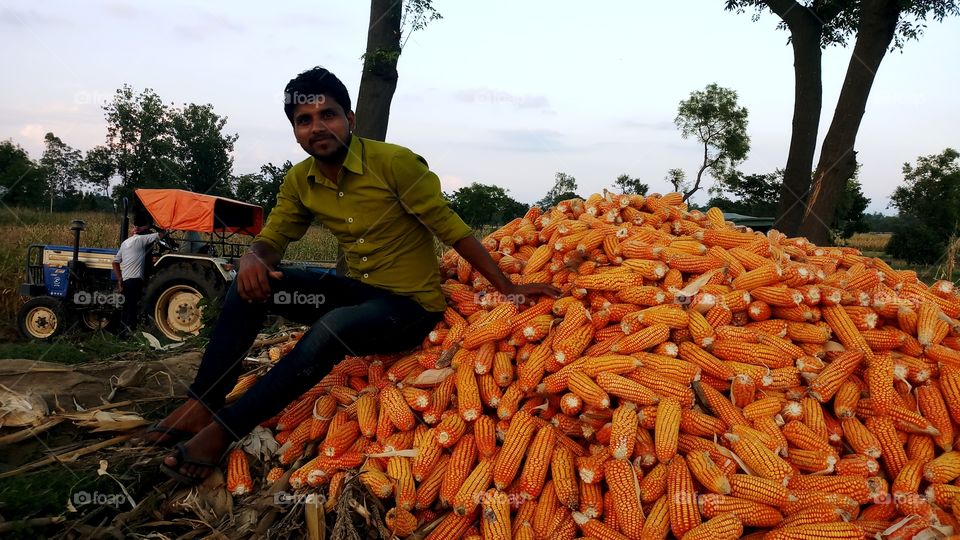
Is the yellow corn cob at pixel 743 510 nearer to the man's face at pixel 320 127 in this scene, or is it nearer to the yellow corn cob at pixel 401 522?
the yellow corn cob at pixel 401 522

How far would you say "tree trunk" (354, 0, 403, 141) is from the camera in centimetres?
750

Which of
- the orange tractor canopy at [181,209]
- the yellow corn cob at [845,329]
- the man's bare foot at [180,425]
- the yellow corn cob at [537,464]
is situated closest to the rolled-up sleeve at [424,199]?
the yellow corn cob at [537,464]

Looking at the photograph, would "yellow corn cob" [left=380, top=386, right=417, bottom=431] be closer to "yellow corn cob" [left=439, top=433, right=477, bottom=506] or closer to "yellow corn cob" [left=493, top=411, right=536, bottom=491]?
"yellow corn cob" [left=439, top=433, right=477, bottom=506]

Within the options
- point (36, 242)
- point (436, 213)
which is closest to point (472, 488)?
point (436, 213)

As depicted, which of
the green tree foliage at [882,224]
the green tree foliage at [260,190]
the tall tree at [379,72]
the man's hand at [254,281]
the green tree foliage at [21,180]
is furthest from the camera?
the green tree foliage at [882,224]

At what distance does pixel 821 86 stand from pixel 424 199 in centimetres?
1044

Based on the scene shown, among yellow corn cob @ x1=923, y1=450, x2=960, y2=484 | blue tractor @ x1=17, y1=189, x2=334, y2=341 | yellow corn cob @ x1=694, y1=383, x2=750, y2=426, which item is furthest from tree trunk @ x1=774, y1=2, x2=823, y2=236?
yellow corn cob @ x1=694, y1=383, x2=750, y2=426

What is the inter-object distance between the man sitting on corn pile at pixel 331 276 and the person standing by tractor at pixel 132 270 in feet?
18.6

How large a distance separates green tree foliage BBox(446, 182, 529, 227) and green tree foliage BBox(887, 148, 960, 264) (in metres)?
23.5

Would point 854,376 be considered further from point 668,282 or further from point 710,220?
point 710,220

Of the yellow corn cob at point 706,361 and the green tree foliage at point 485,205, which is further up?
the green tree foliage at point 485,205

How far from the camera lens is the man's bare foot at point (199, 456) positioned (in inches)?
105

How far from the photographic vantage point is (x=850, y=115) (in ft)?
31.1

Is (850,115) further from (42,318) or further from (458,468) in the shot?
(42,318)
